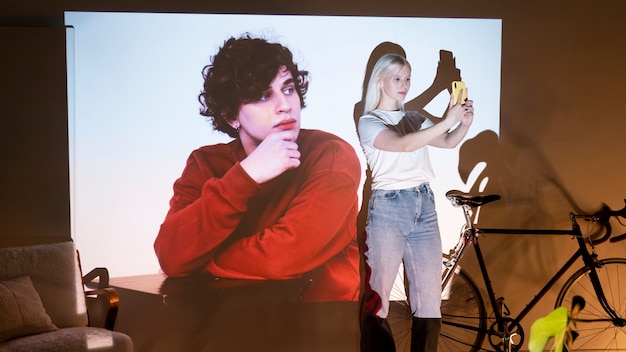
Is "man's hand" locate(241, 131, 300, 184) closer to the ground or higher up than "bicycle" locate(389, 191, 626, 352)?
higher up

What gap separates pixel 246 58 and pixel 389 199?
3.95 ft

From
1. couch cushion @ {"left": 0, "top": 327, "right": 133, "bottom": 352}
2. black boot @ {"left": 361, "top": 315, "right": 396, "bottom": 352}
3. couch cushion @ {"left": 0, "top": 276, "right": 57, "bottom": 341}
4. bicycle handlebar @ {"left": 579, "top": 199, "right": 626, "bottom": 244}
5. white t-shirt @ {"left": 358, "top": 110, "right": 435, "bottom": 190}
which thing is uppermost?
white t-shirt @ {"left": 358, "top": 110, "right": 435, "bottom": 190}

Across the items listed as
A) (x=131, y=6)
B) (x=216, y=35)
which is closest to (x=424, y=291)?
(x=216, y=35)

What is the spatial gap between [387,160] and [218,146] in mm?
1020

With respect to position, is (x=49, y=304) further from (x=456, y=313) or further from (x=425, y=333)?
(x=456, y=313)

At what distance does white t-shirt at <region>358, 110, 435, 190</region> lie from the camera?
3.71 meters

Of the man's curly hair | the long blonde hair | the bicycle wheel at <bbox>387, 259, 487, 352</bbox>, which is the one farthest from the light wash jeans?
the man's curly hair

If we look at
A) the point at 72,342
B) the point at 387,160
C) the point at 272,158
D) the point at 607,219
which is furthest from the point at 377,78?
the point at 72,342

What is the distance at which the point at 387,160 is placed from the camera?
3713mm

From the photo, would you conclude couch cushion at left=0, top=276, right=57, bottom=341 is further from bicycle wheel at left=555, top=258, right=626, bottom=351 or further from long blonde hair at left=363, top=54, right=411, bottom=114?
bicycle wheel at left=555, top=258, right=626, bottom=351

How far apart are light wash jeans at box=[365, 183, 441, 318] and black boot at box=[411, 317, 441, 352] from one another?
4 centimetres

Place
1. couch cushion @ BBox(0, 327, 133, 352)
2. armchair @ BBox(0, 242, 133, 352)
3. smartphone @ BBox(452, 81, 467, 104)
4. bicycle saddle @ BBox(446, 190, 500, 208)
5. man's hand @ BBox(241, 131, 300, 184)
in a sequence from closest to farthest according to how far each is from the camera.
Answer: couch cushion @ BBox(0, 327, 133, 352) < armchair @ BBox(0, 242, 133, 352) < bicycle saddle @ BBox(446, 190, 500, 208) < man's hand @ BBox(241, 131, 300, 184) < smartphone @ BBox(452, 81, 467, 104)

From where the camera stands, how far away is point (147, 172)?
3.67 meters

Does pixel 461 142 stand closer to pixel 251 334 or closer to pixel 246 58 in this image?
pixel 246 58
